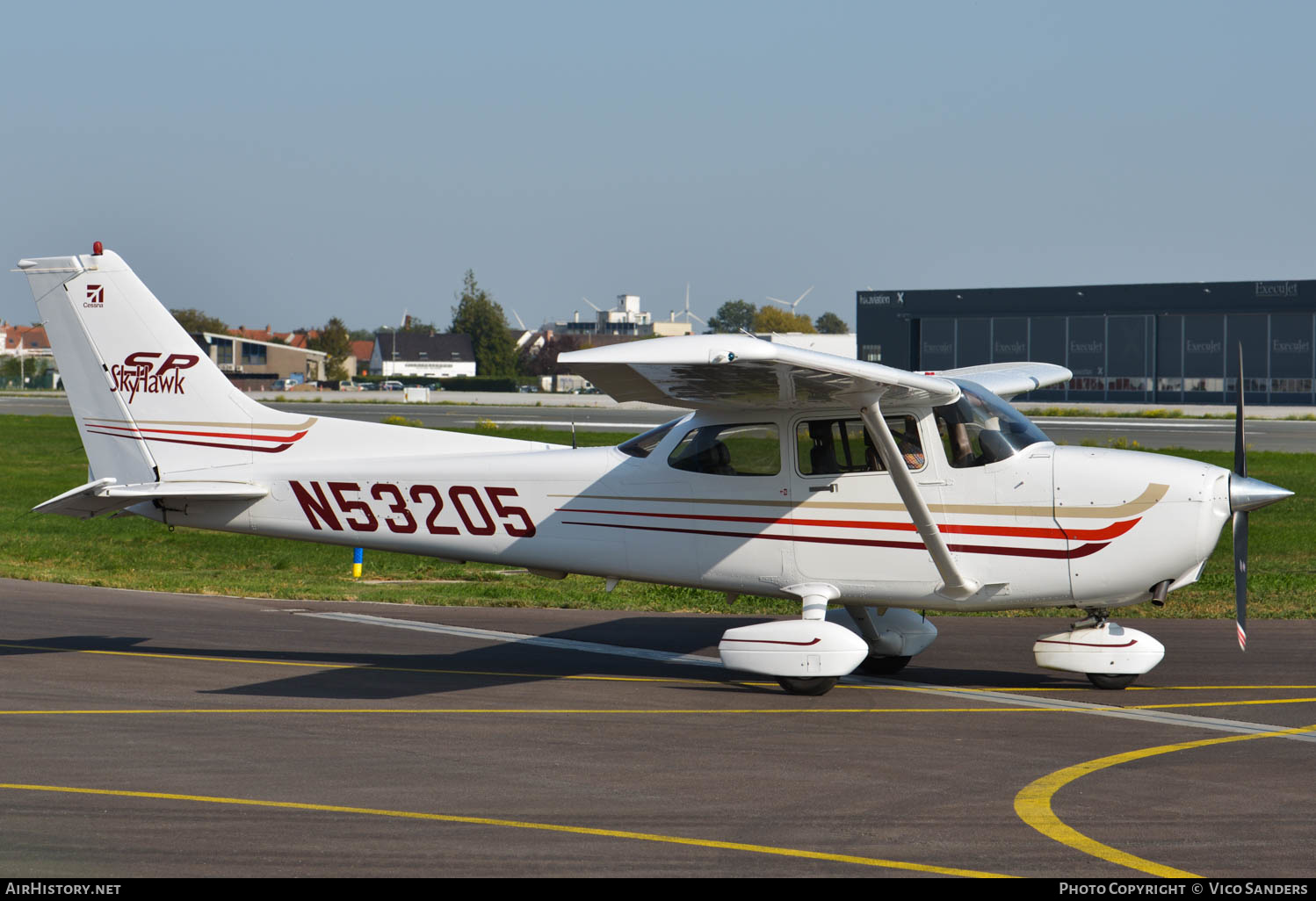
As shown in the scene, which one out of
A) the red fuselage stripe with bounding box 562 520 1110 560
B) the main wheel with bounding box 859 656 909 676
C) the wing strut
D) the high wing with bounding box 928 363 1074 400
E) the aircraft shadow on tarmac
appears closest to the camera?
the wing strut

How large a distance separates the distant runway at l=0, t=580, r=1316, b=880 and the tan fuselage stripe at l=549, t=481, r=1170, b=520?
1.49 metres

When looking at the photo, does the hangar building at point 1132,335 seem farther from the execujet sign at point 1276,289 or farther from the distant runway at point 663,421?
the distant runway at point 663,421

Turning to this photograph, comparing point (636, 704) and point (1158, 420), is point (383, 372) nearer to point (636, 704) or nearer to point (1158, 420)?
point (1158, 420)

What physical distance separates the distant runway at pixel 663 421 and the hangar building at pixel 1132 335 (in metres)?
18.4

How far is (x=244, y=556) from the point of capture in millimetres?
20422

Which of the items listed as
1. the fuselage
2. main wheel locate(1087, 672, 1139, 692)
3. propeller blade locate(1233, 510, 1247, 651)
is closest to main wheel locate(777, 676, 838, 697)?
the fuselage

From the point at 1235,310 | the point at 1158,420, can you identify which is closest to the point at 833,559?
the point at 1158,420

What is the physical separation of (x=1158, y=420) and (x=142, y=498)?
55769mm

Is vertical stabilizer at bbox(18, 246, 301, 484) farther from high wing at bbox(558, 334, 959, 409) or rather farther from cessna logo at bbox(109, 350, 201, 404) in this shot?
high wing at bbox(558, 334, 959, 409)

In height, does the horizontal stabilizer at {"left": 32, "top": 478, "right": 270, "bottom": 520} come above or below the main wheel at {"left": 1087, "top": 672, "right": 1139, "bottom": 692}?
above

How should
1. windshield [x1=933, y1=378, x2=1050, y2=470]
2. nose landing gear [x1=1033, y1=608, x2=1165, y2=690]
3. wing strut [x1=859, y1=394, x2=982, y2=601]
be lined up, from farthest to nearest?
nose landing gear [x1=1033, y1=608, x2=1165, y2=690], windshield [x1=933, y1=378, x2=1050, y2=470], wing strut [x1=859, y1=394, x2=982, y2=601]

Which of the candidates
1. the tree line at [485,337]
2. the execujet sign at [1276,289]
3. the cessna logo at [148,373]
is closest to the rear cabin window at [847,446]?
the cessna logo at [148,373]

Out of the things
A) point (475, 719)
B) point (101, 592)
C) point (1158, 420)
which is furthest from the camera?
point (1158, 420)

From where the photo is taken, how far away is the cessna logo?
12.0 meters
